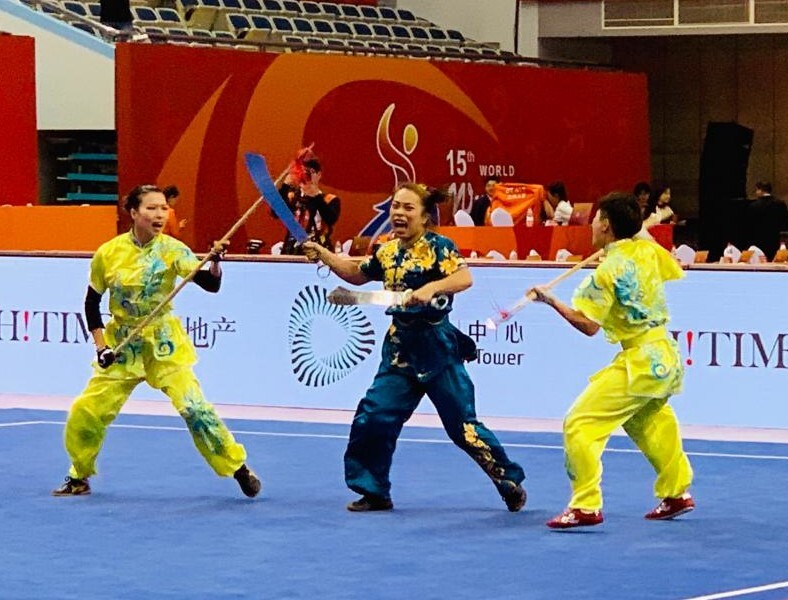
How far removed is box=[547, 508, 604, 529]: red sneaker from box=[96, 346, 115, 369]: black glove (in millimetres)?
2764

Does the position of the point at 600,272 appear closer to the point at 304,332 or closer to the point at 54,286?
the point at 304,332

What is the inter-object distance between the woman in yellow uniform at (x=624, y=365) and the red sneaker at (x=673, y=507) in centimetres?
6

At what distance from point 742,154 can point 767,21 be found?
374 centimetres

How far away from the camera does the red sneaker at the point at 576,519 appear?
9531 mm

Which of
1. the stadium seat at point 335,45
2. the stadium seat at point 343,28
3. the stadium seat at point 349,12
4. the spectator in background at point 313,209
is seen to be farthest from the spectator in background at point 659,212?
the stadium seat at point 349,12

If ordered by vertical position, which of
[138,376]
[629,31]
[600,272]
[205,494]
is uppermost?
[629,31]

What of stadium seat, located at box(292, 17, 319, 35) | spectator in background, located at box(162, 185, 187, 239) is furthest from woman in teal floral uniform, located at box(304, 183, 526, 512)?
stadium seat, located at box(292, 17, 319, 35)

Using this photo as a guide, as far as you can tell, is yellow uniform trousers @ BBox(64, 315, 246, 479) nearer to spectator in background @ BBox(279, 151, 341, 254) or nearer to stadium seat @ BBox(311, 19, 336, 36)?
spectator in background @ BBox(279, 151, 341, 254)

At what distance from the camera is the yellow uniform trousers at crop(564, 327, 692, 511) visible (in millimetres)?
9477

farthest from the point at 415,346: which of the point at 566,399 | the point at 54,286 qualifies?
the point at 54,286

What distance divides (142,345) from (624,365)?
9.36 ft

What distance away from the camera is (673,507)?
9.85 m

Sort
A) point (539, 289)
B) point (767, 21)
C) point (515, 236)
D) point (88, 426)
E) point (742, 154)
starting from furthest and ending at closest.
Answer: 1. point (767, 21)
2. point (742, 154)
3. point (515, 236)
4. point (88, 426)
5. point (539, 289)

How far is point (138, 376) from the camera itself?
1084cm
